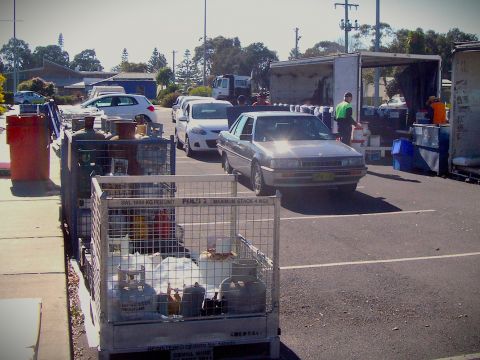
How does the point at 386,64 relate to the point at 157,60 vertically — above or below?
below

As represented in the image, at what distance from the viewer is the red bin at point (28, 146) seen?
11820 millimetres

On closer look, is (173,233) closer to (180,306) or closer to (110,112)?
(180,306)

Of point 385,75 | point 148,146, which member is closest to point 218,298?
point 148,146

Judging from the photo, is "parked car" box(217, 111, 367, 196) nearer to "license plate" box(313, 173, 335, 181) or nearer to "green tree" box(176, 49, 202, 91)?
"license plate" box(313, 173, 335, 181)

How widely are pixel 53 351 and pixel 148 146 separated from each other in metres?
3.01

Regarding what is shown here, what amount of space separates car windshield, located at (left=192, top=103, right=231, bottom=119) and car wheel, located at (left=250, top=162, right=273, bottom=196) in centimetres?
780

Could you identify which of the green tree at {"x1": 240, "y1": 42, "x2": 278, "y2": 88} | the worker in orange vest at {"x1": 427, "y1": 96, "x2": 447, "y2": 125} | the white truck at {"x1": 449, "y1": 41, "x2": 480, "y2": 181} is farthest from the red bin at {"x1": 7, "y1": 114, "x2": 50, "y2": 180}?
the green tree at {"x1": 240, "y1": 42, "x2": 278, "y2": 88}

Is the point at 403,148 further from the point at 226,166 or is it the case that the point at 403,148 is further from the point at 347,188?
the point at 226,166

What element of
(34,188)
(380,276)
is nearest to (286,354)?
(380,276)

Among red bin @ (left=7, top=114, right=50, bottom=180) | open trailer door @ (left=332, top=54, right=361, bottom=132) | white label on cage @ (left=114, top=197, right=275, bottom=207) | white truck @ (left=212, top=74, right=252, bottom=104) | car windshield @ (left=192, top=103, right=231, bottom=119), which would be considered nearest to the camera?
white label on cage @ (left=114, top=197, right=275, bottom=207)

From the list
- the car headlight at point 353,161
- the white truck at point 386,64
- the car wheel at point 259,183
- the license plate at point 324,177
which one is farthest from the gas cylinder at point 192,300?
the white truck at point 386,64

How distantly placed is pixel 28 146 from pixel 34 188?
936 mm

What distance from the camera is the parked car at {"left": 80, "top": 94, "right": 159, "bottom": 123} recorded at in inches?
1036

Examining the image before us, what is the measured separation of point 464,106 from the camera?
15.0m
